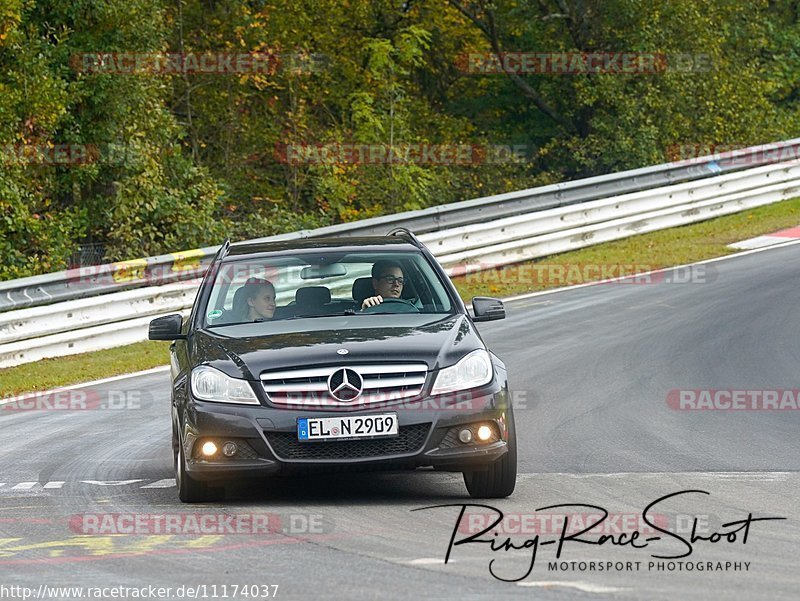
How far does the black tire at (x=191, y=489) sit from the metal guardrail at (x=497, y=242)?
8287 millimetres

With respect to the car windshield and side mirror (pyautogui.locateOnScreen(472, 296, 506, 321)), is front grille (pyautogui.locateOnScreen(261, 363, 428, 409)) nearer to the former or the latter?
the car windshield

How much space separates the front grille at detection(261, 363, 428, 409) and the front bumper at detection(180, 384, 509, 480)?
0.18 ft

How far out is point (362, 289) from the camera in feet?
29.8

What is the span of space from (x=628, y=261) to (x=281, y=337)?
499 inches

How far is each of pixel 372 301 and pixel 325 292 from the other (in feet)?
1.02

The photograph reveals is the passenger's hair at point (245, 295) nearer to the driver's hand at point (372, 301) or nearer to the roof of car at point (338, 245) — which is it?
the roof of car at point (338, 245)

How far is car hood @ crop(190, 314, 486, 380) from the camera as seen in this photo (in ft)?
25.5

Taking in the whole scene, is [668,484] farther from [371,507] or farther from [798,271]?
[798,271]

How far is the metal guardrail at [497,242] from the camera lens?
16266 mm

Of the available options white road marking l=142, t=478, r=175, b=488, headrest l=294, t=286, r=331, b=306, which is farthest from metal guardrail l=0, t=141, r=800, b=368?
headrest l=294, t=286, r=331, b=306

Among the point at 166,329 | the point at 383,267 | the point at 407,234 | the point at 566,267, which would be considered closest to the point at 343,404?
the point at 383,267

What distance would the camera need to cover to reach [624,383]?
12203mm


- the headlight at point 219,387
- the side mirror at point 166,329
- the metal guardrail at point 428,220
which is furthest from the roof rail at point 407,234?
the metal guardrail at point 428,220

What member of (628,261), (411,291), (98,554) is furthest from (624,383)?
(628,261)
